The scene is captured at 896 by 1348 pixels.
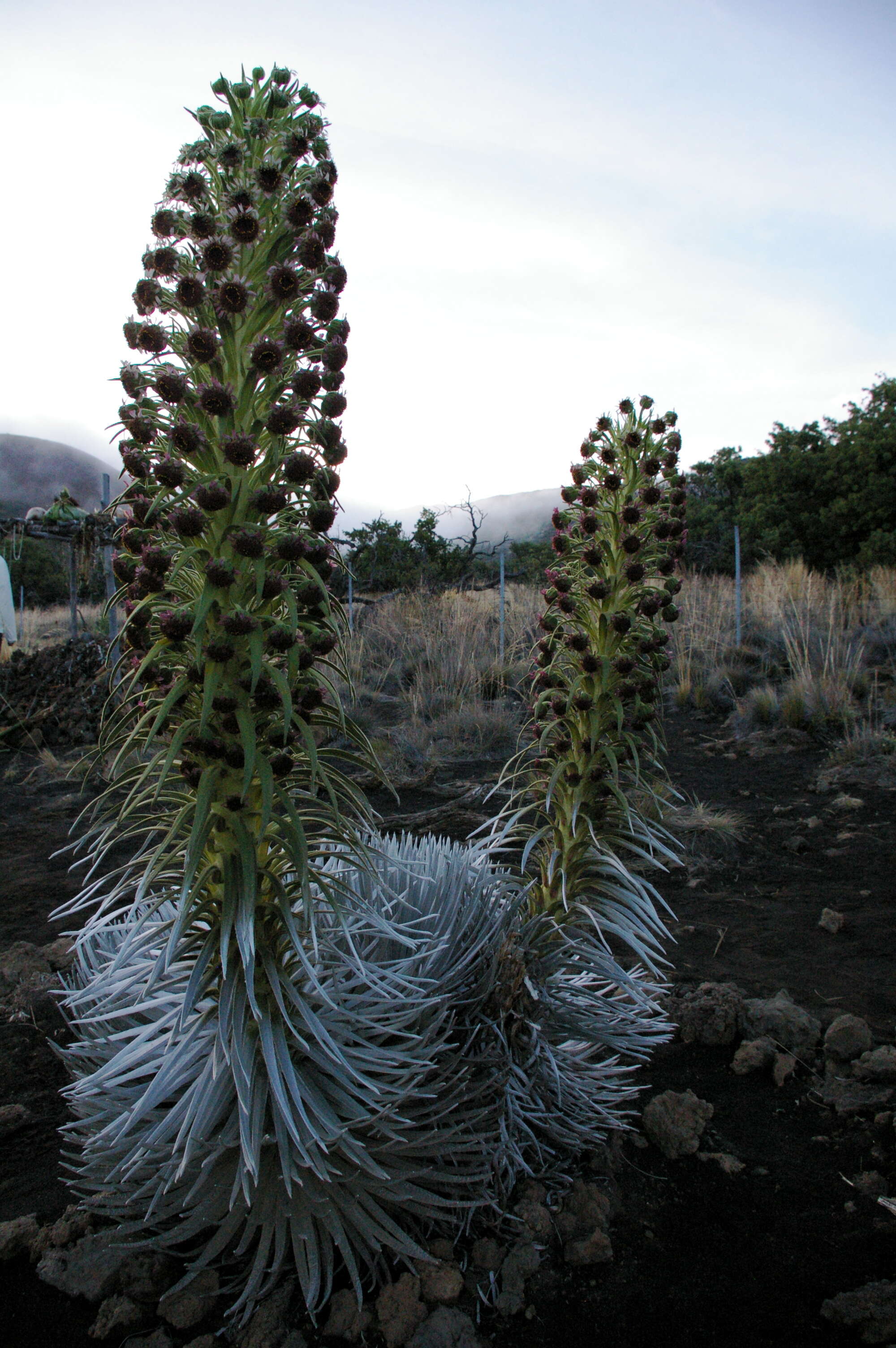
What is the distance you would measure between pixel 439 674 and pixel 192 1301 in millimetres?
6390

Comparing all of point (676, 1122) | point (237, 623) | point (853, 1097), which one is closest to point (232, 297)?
point (237, 623)

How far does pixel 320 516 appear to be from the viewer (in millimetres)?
1080

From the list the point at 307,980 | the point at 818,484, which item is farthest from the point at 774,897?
the point at 818,484

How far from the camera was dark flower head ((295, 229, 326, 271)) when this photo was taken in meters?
1.01

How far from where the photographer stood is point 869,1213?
1436mm

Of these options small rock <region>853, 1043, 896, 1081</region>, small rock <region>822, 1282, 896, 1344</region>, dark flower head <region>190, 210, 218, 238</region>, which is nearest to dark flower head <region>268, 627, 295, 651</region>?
dark flower head <region>190, 210, 218, 238</region>

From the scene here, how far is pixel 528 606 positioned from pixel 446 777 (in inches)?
186

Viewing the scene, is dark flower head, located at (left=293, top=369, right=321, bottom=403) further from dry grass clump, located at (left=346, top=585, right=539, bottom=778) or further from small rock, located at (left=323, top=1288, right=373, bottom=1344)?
dry grass clump, located at (left=346, top=585, right=539, bottom=778)

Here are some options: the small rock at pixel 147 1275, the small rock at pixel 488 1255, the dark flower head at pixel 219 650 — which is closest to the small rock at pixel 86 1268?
the small rock at pixel 147 1275

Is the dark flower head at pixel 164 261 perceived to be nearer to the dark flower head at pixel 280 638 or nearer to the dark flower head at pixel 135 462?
the dark flower head at pixel 135 462

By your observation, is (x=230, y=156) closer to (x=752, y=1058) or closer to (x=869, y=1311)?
(x=869, y=1311)

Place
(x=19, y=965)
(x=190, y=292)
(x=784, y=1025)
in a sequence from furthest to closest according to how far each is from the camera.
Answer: (x=19, y=965), (x=784, y=1025), (x=190, y=292)

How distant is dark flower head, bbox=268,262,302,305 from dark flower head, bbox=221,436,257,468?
0.20 m

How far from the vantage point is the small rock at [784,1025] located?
195cm
